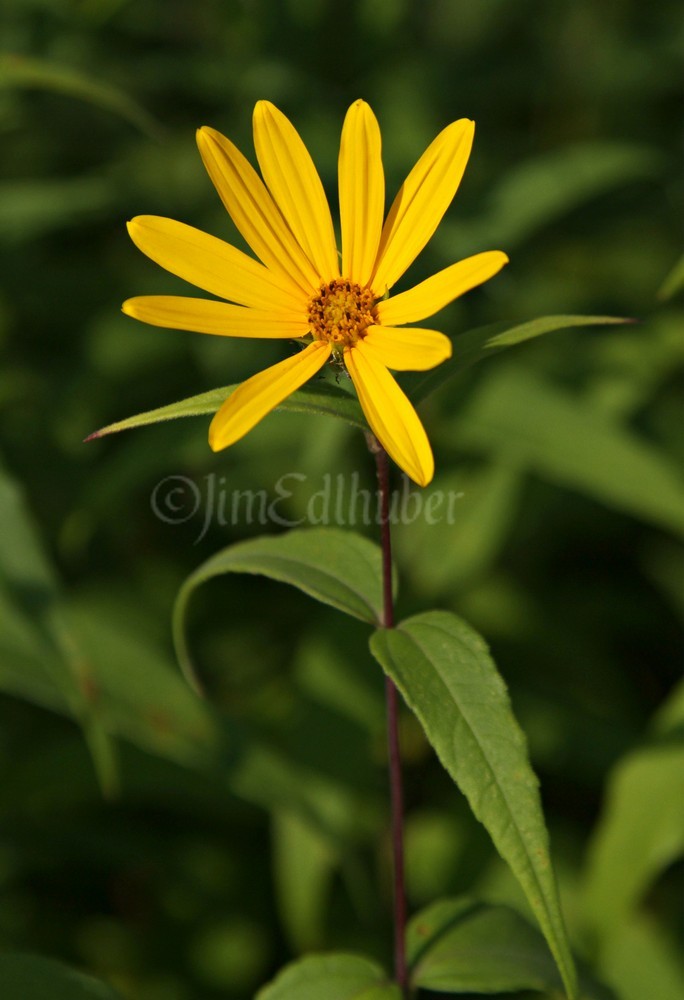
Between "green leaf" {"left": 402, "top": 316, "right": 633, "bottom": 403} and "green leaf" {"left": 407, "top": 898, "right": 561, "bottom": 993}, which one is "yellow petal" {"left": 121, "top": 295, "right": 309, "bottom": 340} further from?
"green leaf" {"left": 407, "top": 898, "right": 561, "bottom": 993}

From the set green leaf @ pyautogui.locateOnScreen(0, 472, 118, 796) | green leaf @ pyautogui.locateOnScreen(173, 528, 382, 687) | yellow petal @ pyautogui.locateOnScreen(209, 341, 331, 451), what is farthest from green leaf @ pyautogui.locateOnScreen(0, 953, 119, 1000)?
yellow petal @ pyautogui.locateOnScreen(209, 341, 331, 451)

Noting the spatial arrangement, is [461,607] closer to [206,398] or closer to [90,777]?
[90,777]

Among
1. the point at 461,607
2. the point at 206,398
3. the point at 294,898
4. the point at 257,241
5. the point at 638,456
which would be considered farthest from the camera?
the point at 461,607

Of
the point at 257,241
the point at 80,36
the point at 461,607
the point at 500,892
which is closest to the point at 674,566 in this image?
the point at 461,607

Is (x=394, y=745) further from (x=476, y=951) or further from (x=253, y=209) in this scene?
(x=253, y=209)

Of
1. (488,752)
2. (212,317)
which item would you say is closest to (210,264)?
(212,317)

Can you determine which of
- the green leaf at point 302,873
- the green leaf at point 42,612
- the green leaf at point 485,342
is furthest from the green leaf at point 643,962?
the green leaf at point 485,342

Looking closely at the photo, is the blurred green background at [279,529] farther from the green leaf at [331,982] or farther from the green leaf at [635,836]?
the green leaf at [331,982]
